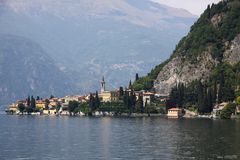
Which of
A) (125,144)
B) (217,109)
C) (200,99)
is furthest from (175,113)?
(125,144)

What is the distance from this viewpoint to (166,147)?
9044 cm

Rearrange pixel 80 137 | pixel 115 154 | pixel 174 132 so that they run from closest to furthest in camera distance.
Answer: pixel 115 154 → pixel 80 137 → pixel 174 132

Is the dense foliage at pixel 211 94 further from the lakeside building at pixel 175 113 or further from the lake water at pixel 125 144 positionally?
Result: the lake water at pixel 125 144

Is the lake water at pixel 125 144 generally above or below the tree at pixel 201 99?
below

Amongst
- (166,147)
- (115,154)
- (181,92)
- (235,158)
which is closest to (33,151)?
(115,154)

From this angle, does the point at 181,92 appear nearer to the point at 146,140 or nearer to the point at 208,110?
the point at 208,110

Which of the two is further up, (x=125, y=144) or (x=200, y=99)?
(x=200, y=99)

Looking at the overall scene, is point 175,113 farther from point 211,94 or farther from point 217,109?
point 217,109

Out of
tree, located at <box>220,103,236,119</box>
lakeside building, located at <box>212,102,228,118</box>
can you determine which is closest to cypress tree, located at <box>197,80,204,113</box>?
lakeside building, located at <box>212,102,228,118</box>

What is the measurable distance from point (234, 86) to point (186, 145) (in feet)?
331

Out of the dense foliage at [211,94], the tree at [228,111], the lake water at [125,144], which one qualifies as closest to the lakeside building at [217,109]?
the dense foliage at [211,94]

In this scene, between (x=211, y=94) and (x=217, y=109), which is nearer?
(x=217, y=109)

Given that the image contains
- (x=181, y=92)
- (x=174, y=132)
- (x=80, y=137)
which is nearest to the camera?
(x=80, y=137)

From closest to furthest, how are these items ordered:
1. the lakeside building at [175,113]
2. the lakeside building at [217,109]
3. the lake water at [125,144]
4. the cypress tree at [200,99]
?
the lake water at [125,144], the lakeside building at [217,109], the cypress tree at [200,99], the lakeside building at [175,113]
